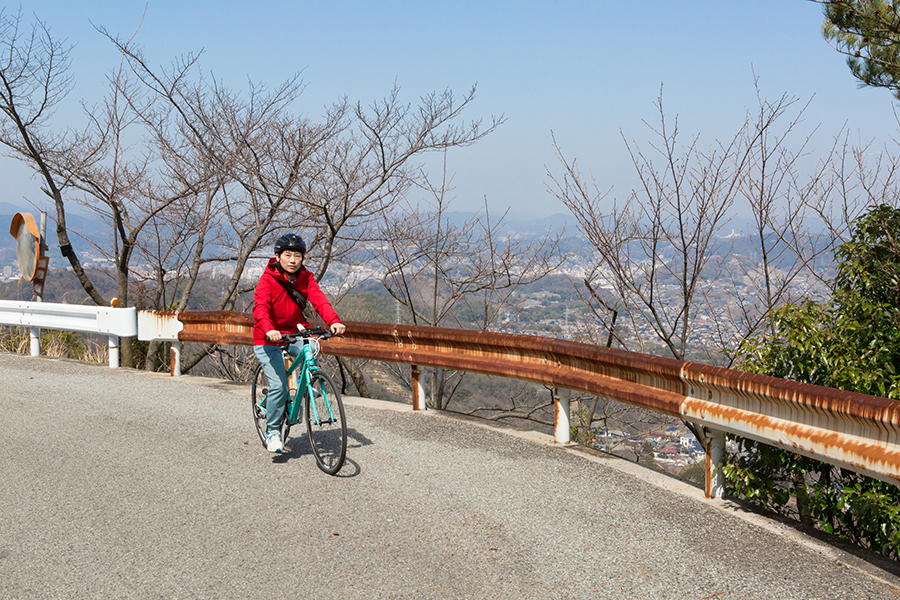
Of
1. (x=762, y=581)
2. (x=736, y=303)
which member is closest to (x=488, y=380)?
(x=736, y=303)

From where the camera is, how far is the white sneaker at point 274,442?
19.9 feet

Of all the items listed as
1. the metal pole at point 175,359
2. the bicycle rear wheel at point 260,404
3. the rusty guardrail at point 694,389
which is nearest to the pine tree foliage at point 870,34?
the rusty guardrail at point 694,389

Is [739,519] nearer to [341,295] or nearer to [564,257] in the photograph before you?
[564,257]

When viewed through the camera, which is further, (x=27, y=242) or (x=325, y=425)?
(x=27, y=242)

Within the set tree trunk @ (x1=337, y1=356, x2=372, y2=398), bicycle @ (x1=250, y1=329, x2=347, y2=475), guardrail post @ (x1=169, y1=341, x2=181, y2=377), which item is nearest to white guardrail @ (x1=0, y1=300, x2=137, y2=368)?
guardrail post @ (x1=169, y1=341, x2=181, y2=377)

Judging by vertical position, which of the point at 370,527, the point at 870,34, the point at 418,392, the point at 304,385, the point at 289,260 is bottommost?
the point at 370,527

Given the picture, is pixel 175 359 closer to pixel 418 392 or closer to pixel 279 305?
pixel 418 392

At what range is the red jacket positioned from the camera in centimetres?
579

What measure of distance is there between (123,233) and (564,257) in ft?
40.9

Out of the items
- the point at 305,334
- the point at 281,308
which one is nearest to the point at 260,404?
the point at 281,308

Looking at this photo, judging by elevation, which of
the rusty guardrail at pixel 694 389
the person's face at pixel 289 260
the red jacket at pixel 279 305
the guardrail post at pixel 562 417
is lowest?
the guardrail post at pixel 562 417

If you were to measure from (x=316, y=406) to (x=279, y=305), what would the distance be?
907 mm

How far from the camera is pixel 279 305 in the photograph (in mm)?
6020

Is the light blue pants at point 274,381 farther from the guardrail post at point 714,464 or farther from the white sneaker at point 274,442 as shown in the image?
the guardrail post at point 714,464
